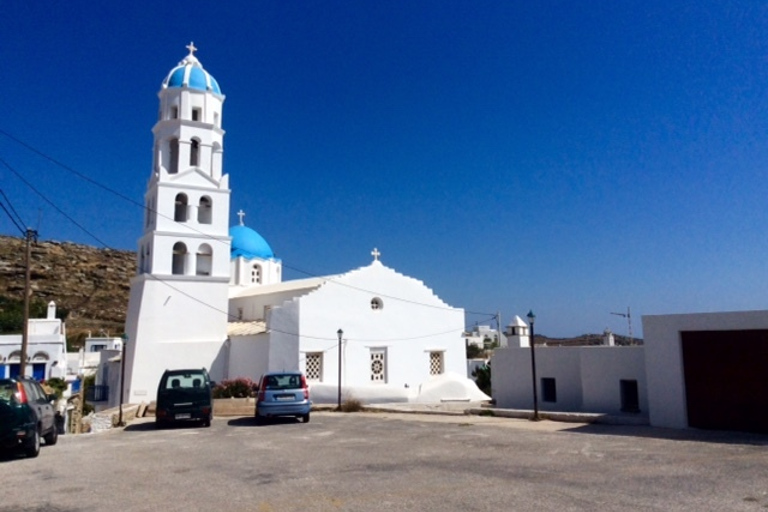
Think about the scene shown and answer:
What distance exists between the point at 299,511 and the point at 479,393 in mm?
22116

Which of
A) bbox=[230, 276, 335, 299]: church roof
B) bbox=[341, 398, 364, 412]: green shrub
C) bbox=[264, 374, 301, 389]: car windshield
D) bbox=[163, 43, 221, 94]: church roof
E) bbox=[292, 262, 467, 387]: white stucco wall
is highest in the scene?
bbox=[163, 43, 221, 94]: church roof

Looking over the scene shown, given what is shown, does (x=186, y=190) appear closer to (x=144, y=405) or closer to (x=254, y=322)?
(x=254, y=322)

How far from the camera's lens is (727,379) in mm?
14023

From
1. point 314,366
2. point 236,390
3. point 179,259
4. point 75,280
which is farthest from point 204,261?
point 75,280

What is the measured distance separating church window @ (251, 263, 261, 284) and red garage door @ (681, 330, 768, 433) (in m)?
27.9

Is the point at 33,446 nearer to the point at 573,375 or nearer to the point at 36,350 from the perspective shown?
the point at 573,375

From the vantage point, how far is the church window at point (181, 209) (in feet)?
101

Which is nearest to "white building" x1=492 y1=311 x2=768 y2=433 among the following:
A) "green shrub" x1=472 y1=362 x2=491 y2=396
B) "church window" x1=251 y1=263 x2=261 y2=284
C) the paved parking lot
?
the paved parking lot

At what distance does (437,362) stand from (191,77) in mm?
19525

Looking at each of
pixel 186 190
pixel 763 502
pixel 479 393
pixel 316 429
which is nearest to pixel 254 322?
pixel 186 190

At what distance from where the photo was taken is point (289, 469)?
9961 mm

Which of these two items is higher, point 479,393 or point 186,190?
point 186,190

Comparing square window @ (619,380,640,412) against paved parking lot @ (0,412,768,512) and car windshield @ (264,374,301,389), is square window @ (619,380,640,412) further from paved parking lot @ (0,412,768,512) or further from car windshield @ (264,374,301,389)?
car windshield @ (264,374,301,389)

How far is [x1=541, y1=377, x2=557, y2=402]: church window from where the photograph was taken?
20.7m
